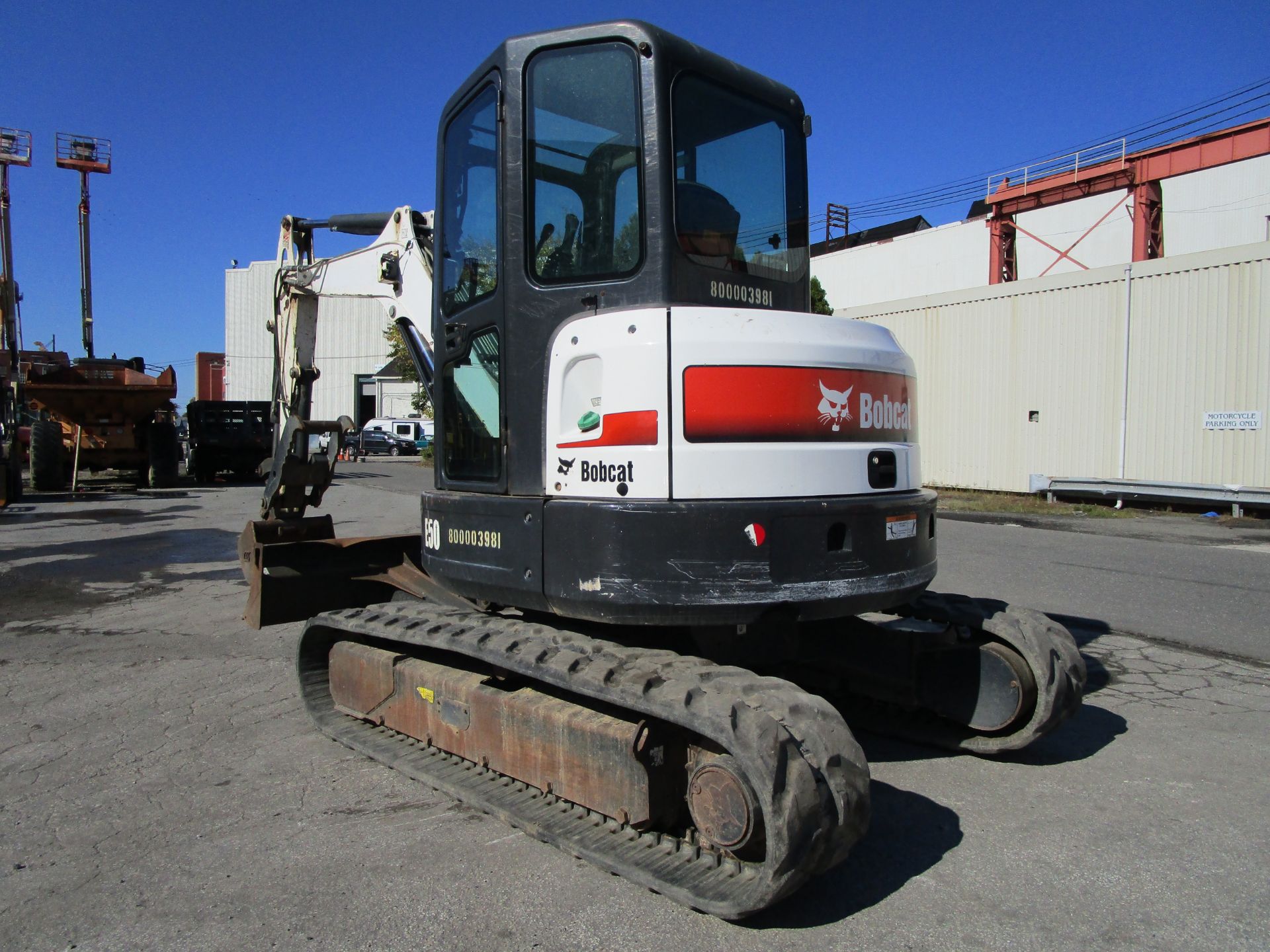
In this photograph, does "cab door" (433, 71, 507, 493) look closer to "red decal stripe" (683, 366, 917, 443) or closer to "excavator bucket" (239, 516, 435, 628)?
"red decal stripe" (683, 366, 917, 443)

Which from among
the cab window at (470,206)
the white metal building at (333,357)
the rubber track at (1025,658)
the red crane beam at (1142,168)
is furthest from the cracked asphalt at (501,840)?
the white metal building at (333,357)

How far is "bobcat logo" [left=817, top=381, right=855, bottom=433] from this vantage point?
3.61 metres

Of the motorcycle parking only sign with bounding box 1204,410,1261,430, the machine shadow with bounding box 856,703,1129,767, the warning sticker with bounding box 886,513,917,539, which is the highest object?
the motorcycle parking only sign with bounding box 1204,410,1261,430

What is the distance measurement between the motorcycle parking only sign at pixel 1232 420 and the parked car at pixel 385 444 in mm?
37487

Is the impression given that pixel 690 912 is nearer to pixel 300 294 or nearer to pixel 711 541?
pixel 711 541

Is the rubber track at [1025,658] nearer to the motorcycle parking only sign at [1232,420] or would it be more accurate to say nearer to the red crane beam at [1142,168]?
the motorcycle parking only sign at [1232,420]

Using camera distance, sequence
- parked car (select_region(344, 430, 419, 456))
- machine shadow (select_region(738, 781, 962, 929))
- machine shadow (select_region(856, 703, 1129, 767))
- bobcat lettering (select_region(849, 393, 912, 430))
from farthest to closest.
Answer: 1. parked car (select_region(344, 430, 419, 456))
2. machine shadow (select_region(856, 703, 1129, 767))
3. bobcat lettering (select_region(849, 393, 912, 430))
4. machine shadow (select_region(738, 781, 962, 929))

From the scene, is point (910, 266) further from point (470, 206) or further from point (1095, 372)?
point (470, 206)

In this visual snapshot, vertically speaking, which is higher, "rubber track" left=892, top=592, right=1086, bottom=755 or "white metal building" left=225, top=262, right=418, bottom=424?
"white metal building" left=225, top=262, right=418, bottom=424

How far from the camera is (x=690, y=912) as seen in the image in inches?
124

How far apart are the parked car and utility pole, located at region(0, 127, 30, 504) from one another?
17.8 meters

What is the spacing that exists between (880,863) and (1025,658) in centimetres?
133

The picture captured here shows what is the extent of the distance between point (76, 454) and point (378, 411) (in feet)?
131

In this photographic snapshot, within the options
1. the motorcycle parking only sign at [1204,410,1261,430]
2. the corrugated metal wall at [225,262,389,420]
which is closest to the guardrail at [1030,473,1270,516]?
the motorcycle parking only sign at [1204,410,1261,430]
